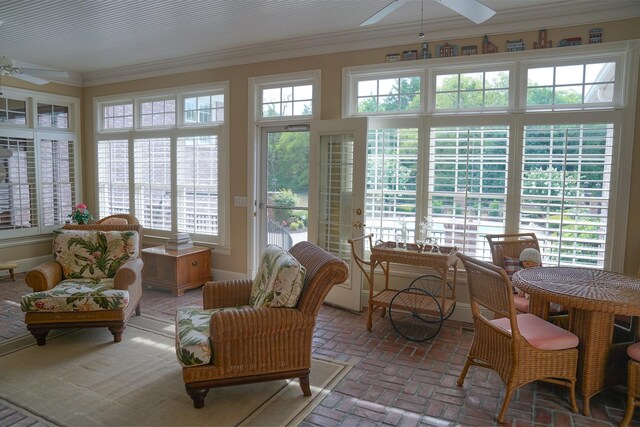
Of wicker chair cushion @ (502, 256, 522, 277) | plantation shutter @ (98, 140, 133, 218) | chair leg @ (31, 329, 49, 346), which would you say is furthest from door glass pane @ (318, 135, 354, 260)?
plantation shutter @ (98, 140, 133, 218)

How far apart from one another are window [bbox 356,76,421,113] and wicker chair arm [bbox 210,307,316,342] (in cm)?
274

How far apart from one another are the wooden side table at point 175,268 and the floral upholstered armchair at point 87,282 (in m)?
0.79

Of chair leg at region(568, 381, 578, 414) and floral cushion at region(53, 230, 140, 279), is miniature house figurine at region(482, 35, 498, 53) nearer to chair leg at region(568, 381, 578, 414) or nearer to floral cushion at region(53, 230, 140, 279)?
chair leg at region(568, 381, 578, 414)

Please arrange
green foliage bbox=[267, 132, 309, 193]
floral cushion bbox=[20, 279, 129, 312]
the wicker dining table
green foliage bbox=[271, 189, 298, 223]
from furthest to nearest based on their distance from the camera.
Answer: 1. green foliage bbox=[271, 189, 298, 223]
2. green foliage bbox=[267, 132, 309, 193]
3. floral cushion bbox=[20, 279, 129, 312]
4. the wicker dining table

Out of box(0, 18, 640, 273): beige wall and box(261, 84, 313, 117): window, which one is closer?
box(0, 18, 640, 273): beige wall

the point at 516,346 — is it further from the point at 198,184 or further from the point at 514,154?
the point at 198,184

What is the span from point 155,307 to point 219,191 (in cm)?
174

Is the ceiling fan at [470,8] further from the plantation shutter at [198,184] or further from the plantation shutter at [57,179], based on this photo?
the plantation shutter at [57,179]

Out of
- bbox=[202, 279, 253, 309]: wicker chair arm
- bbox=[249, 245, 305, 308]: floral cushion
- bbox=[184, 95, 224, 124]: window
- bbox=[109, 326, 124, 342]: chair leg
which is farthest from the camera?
bbox=[184, 95, 224, 124]: window

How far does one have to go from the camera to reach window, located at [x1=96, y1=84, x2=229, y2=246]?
5777 mm

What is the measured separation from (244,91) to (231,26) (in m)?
1.02

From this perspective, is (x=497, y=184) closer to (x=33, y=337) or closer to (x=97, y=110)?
(x=33, y=337)

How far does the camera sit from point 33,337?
383 centimetres

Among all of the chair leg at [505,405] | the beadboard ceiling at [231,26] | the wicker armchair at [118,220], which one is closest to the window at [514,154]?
the beadboard ceiling at [231,26]
